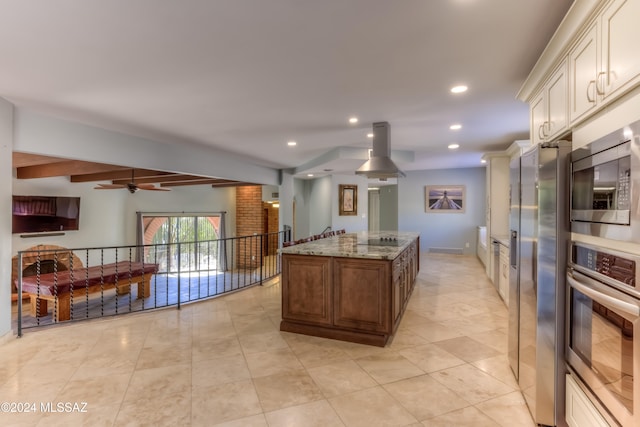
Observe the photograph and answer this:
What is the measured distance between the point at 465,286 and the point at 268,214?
272 inches

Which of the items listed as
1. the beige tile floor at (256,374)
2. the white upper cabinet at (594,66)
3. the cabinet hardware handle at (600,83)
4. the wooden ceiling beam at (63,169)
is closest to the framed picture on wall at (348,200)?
the beige tile floor at (256,374)

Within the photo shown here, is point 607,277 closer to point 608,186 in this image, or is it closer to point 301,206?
point 608,186

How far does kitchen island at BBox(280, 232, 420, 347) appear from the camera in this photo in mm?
2982

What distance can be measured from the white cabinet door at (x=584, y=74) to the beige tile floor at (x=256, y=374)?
6.12ft

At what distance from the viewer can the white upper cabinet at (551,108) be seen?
6.06ft

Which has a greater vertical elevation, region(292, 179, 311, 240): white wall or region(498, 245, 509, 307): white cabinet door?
region(292, 179, 311, 240): white wall

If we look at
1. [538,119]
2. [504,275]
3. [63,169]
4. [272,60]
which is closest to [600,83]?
[538,119]

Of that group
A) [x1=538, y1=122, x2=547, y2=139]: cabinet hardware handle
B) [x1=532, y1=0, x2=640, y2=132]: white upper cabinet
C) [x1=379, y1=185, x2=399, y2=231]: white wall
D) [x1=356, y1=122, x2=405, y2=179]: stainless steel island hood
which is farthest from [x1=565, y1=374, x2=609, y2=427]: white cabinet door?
[x1=379, y1=185, x2=399, y2=231]: white wall

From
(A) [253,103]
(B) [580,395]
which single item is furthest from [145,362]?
(B) [580,395]

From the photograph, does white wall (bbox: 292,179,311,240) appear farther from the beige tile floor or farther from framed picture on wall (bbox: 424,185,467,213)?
the beige tile floor

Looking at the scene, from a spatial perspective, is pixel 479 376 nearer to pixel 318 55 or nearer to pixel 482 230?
pixel 318 55

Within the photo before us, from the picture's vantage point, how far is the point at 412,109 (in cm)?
327

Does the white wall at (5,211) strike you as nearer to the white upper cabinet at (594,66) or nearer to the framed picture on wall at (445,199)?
the white upper cabinet at (594,66)

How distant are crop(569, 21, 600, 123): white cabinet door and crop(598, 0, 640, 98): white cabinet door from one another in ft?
0.24
